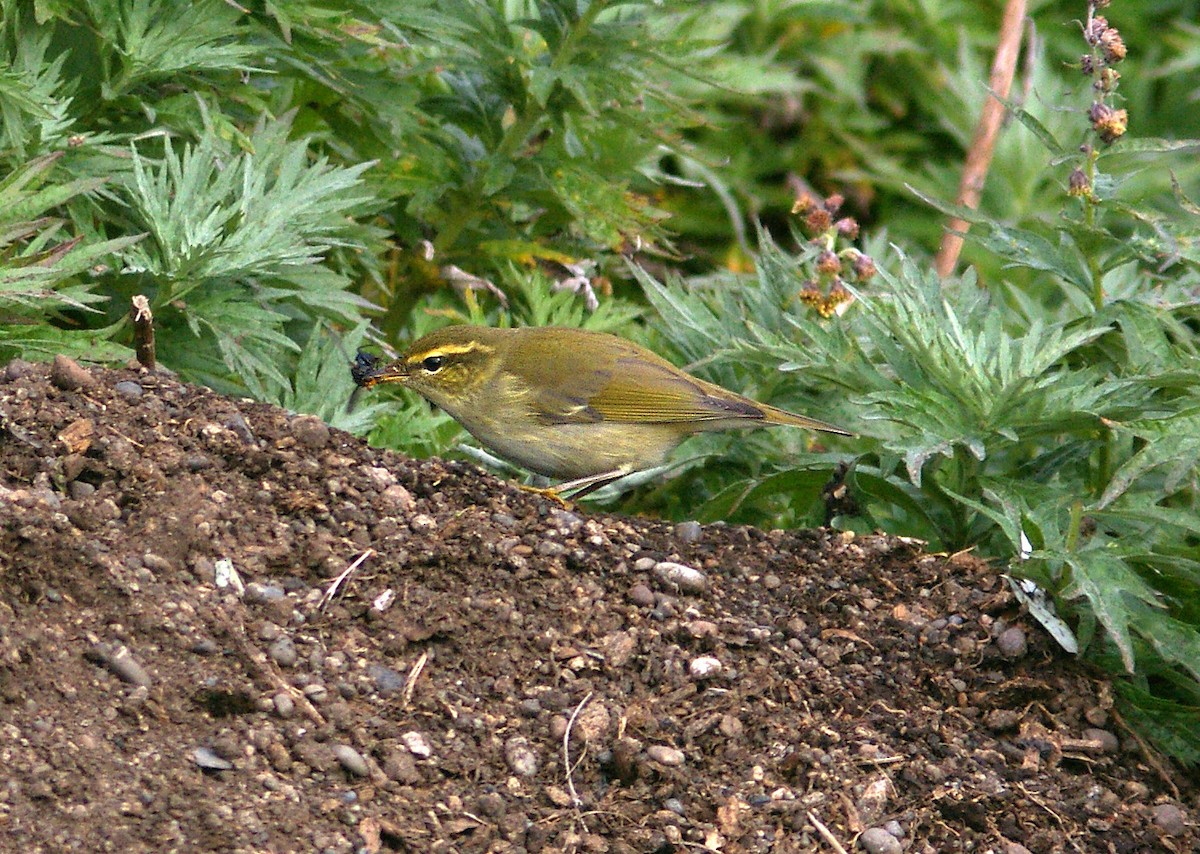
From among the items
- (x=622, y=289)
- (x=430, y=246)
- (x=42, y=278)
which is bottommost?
(x=622, y=289)

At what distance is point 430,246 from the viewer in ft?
20.4

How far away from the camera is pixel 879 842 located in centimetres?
357

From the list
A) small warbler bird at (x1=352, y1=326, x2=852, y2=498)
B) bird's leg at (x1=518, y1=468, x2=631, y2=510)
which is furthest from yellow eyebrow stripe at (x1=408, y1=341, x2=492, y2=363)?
bird's leg at (x1=518, y1=468, x2=631, y2=510)

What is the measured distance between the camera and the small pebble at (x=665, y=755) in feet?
11.8

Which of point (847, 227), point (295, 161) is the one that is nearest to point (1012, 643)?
point (847, 227)

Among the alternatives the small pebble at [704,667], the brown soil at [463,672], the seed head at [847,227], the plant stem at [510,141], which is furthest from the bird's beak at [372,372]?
the small pebble at [704,667]

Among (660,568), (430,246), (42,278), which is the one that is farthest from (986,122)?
(42,278)

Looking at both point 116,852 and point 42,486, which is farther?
point 42,486

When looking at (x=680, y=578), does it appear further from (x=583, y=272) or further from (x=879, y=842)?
(x=583, y=272)

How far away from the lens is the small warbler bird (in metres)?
5.35

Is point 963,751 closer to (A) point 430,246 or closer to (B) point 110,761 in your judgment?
(B) point 110,761

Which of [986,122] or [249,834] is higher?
[986,122]

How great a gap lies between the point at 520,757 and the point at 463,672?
1.02 ft

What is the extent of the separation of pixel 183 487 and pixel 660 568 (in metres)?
1.28
